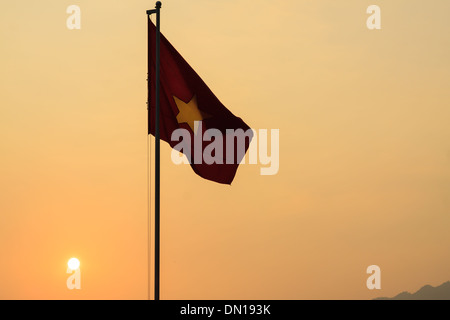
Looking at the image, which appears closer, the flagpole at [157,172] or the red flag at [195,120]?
the flagpole at [157,172]

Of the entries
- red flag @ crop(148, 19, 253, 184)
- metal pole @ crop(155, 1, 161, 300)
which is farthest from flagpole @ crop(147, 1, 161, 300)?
red flag @ crop(148, 19, 253, 184)

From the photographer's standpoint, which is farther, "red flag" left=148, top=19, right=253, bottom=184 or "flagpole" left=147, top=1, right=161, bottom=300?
"red flag" left=148, top=19, right=253, bottom=184

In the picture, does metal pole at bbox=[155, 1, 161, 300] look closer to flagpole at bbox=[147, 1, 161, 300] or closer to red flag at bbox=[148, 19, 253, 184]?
flagpole at bbox=[147, 1, 161, 300]

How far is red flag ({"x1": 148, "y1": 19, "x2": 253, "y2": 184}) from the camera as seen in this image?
2552cm

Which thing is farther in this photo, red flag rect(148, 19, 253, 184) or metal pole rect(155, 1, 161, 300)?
red flag rect(148, 19, 253, 184)

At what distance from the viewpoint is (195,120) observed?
25828mm

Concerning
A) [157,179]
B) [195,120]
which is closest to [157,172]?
[157,179]

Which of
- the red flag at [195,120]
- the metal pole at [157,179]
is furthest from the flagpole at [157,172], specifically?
the red flag at [195,120]

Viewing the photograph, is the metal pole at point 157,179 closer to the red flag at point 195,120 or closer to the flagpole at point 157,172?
the flagpole at point 157,172

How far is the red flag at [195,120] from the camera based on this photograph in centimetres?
2552

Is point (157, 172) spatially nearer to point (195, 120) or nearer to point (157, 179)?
point (157, 179)

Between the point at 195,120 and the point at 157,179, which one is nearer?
the point at 157,179
